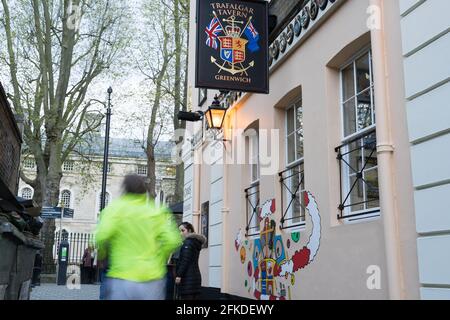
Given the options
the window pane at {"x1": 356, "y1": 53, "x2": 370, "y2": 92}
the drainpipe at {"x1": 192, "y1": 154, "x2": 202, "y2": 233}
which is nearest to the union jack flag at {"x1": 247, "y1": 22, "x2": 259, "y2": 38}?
the window pane at {"x1": 356, "y1": 53, "x2": 370, "y2": 92}

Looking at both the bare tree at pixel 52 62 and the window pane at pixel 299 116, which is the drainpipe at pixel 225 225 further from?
the bare tree at pixel 52 62

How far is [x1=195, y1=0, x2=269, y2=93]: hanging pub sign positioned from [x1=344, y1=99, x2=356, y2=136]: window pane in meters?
1.84

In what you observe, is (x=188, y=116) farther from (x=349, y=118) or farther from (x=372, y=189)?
(x=372, y=189)

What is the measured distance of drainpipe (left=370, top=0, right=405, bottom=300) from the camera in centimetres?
477

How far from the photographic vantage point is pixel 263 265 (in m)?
8.35

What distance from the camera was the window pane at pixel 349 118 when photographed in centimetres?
629

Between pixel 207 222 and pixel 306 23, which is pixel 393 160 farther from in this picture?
pixel 207 222

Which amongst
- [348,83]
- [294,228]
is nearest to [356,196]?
[348,83]

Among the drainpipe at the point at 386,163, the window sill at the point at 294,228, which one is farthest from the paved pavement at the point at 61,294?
the drainpipe at the point at 386,163

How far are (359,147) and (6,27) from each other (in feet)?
70.3

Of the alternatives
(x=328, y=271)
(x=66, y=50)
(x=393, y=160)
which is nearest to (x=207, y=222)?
(x=328, y=271)

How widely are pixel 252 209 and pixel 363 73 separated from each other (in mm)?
4014

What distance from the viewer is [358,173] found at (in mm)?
5801

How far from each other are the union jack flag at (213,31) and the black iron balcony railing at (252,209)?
2.73 metres
